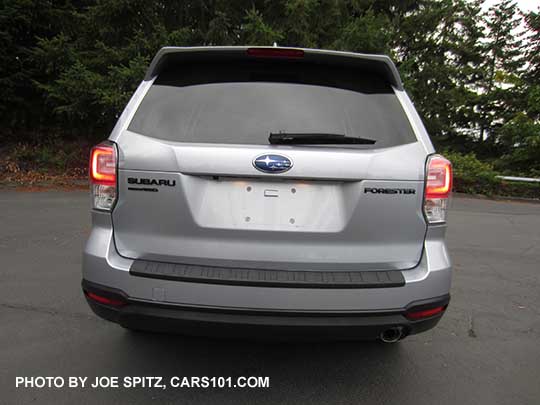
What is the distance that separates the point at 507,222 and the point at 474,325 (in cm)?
518

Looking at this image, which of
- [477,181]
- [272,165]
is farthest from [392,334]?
[477,181]

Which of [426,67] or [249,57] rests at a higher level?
[249,57]

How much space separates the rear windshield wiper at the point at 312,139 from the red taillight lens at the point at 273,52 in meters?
0.51

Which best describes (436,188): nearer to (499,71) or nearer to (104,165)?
(104,165)

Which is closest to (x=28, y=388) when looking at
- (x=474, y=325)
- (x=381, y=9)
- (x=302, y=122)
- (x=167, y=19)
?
(x=302, y=122)

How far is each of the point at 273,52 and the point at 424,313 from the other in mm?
1574

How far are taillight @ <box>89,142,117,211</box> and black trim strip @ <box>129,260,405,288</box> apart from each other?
0.35 meters

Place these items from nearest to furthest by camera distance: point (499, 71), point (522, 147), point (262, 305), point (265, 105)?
point (262, 305) → point (265, 105) → point (522, 147) → point (499, 71)

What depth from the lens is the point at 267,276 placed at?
1874 millimetres

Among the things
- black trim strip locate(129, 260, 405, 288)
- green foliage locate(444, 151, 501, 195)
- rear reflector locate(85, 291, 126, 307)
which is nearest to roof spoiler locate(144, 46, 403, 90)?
black trim strip locate(129, 260, 405, 288)

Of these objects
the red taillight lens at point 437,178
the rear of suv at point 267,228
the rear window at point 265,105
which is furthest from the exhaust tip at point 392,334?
the rear window at point 265,105

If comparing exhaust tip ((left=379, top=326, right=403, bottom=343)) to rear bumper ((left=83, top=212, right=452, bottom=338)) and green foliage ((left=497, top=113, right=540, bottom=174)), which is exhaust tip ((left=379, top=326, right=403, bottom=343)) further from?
green foliage ((left=497, top=113, right=540, bottom=174))

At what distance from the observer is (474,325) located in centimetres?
320

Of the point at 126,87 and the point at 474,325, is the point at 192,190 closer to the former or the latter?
the point at 474,325
